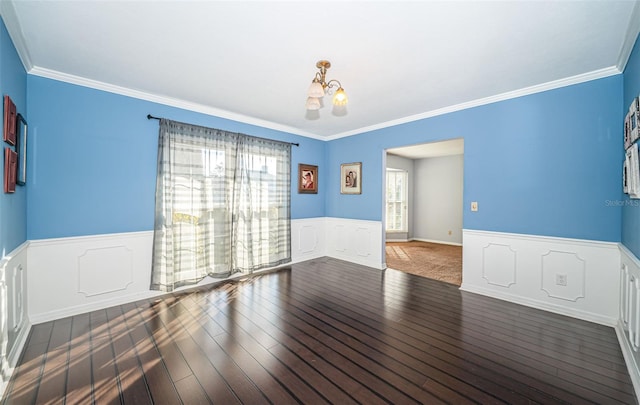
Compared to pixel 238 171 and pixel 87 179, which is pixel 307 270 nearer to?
pixel 238 171

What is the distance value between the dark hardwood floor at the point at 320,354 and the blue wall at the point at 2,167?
3.16 feet

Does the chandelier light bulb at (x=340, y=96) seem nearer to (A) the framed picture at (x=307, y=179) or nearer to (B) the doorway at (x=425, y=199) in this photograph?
(A) the framed picture at (x=307, y=179)

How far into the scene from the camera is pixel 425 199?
8.09 meters

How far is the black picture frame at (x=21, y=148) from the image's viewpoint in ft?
7.54

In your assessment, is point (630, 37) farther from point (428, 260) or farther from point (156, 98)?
point (156, 98)

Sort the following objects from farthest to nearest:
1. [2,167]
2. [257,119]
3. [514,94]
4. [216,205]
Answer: [257,119]
[216,205]
[514,94]
[2,167]

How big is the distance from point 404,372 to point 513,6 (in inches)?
106

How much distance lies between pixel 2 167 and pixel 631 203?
501cm

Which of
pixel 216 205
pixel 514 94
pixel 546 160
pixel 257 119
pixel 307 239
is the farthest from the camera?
pixel 307 239

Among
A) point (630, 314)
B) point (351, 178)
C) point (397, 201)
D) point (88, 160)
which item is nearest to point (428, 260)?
point (351, 178)

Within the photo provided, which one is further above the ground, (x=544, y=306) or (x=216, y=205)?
(x=216, y=205)

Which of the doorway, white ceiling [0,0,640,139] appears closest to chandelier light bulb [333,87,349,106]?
white ceiling [0,0,640,139]

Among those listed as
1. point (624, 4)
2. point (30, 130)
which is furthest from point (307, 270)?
point (624, 4)

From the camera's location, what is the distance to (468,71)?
2725 millimetres
